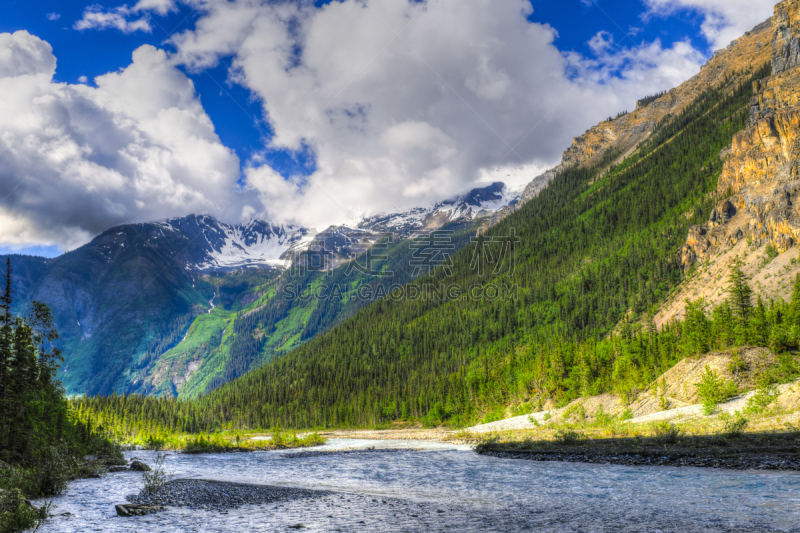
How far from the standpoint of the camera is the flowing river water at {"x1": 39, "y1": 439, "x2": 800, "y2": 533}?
613 inches

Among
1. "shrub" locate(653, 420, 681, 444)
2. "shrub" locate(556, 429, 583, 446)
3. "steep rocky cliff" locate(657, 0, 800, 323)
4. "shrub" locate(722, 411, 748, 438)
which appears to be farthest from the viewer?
"steep rocky cliff" locate(657, 0, 800, 323)

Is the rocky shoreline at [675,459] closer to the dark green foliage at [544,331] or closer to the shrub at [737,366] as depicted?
the shrub at [737,366]

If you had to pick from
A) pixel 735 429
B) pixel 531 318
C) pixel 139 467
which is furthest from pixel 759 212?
pixel 139 467

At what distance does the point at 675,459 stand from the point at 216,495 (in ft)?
100

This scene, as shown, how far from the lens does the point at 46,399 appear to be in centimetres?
4488

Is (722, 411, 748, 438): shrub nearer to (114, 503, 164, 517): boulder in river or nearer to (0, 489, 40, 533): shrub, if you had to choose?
(114, 503, 164, 517): boulder in river

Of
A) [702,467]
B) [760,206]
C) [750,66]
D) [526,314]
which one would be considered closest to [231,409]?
[526,314]

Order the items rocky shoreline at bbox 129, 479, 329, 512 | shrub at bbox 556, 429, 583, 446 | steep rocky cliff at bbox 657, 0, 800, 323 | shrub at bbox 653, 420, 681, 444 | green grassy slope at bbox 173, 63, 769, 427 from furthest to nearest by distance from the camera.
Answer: green grassy slope at bbox 173, 63, 769, 427
steep rocky cliff at bbox 657, 0, 800, 323
shrub at bbox 556, 429, 583, 446
shrub at bbox 653, 420, 681, 444
rocky shoreline at bbox 129, 479, 329, 512

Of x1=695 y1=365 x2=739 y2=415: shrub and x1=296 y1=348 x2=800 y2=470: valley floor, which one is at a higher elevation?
x1=695 y1=365 x2=739 y2=415: shrub

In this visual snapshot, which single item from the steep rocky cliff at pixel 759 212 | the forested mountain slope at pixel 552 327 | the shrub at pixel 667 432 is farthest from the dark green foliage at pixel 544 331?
the shrub at pixel 667 432

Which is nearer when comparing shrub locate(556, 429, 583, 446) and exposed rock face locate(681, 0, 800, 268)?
shrub locate(556, 429, 583, 446)

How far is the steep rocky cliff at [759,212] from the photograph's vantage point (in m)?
80.2

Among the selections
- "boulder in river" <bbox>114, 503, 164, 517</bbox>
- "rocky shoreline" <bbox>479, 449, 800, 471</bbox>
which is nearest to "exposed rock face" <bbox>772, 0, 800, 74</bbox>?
"rocky shoreline" <bbox>479, 449, 800, 471</bbox>

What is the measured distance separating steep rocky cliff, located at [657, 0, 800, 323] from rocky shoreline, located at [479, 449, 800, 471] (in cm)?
6140
